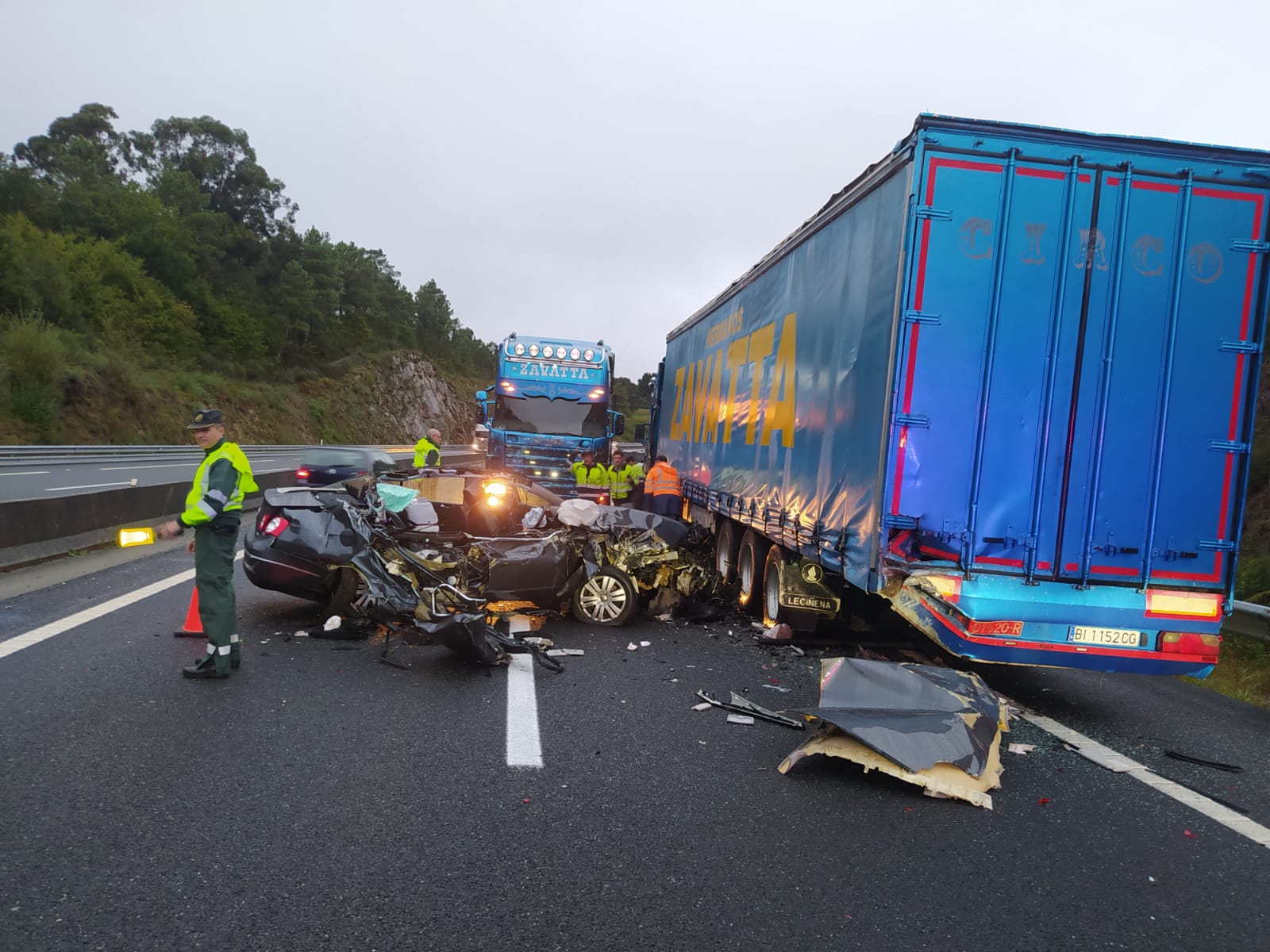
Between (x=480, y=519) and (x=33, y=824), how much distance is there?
474 centimetres

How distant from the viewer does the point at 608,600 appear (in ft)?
26.5

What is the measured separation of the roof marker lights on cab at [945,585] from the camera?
527cm

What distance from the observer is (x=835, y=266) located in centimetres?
688

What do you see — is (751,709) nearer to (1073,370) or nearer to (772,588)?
(772,588)

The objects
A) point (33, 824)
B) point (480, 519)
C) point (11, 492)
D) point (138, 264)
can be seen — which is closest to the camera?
point (33, 824)

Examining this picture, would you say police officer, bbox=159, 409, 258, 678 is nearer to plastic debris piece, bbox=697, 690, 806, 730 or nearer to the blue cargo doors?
plastic debris piece, bbox=697, 690, 806, 730

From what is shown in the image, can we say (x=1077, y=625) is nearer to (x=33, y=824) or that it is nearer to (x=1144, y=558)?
(x=1144, y=558)

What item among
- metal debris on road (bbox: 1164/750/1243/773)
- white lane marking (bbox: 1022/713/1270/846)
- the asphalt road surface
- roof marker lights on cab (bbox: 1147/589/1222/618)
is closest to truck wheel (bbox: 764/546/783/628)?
the asphalt road surface

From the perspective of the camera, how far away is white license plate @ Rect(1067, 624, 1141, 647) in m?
5.29

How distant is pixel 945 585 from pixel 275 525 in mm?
5230

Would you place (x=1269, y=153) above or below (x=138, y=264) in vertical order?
below

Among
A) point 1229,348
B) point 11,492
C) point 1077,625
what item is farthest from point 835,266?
point 11,492

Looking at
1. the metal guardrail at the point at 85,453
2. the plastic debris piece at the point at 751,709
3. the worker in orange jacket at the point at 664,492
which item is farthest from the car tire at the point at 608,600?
the metal guardrail at the point at 85,453

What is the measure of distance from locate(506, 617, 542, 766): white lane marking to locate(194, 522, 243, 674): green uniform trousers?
1886 mm
